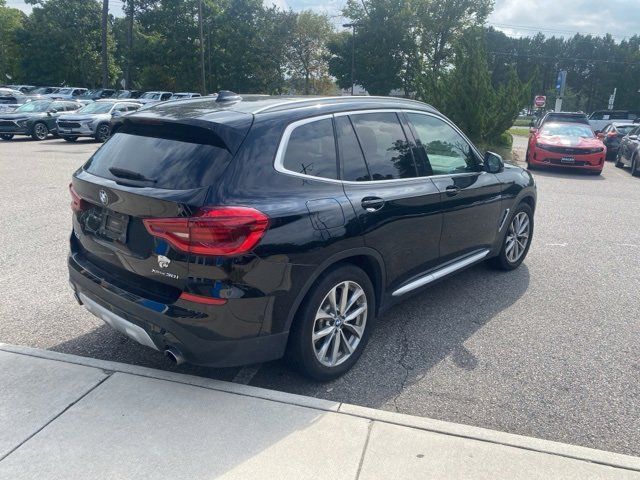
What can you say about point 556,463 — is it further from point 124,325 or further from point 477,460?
point 124,325

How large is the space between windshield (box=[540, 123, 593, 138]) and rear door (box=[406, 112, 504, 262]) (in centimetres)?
1209

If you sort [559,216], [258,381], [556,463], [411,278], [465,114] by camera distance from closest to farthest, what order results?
[556,463] < [258,381] < [411,278] < [559,216] < [465,114]

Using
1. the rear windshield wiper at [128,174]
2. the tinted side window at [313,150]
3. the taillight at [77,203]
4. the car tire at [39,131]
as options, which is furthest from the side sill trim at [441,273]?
the car tire at [39,131]

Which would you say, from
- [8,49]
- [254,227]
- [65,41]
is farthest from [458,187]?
[8,49]

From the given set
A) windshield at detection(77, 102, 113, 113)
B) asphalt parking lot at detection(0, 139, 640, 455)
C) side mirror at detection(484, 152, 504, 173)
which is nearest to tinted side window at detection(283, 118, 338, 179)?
asphalt parking lot at detection(0, 139, 640, 455)

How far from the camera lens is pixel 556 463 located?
9.16 feet

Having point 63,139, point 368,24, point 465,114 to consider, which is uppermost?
point 368,24

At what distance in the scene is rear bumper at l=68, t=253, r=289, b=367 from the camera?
118 inches

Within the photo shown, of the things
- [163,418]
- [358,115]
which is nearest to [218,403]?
[163,418]

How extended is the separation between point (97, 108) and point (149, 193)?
20058 millimetres

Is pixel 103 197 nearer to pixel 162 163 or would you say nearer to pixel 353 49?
pixel 162 163

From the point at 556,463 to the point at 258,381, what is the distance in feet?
6.03

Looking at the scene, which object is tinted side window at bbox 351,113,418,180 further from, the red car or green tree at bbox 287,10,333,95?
green tree at bbox 287,10,333,95

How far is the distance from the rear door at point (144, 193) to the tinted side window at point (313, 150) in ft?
1.40
